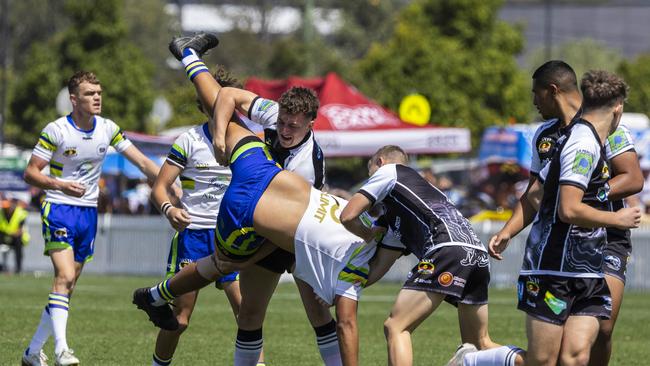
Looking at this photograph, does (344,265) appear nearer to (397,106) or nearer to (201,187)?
(201,187)

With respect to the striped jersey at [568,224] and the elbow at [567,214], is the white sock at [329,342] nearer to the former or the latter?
the striped jersey at [568,224]

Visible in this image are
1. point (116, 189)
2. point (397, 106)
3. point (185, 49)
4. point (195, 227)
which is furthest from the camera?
point (397, 106)

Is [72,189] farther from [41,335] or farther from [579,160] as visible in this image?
[579,160]

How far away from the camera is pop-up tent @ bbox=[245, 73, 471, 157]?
24.9 m

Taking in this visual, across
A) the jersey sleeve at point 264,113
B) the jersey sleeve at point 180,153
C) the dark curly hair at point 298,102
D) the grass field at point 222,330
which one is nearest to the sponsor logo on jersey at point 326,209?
the dark curly hair at point 298,102

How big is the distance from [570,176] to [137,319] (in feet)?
28.0

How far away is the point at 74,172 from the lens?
10352 millimetres

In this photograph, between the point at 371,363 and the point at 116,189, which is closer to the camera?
the point at 371,363

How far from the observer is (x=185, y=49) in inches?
345

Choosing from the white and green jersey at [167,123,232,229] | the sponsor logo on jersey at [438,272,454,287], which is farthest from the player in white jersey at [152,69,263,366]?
the sponsor logo on jersey at [438,272,454,287]

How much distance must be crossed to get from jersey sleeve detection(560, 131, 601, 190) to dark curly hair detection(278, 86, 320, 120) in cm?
188

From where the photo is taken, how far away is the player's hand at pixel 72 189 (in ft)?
32.1

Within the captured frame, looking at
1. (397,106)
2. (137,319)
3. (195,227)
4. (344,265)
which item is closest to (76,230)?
(195,227)

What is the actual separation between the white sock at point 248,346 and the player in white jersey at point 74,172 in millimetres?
2050
